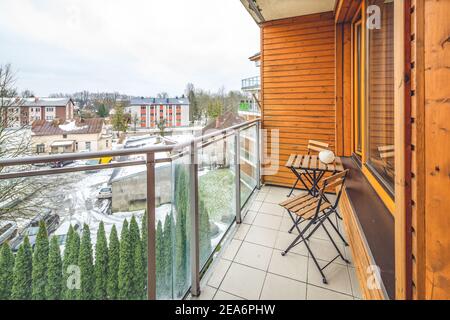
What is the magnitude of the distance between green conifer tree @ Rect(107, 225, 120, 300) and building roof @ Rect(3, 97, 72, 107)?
6858 millimetres

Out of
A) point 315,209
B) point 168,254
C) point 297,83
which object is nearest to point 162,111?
point 297,83

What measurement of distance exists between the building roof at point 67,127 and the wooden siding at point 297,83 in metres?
3.97

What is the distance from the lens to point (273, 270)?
2.06m

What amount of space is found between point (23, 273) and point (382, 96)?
2.88 meters

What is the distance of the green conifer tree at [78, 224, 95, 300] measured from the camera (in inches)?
51.6

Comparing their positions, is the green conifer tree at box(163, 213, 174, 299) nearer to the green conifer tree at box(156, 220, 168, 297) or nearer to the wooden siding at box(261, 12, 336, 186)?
the green conifer tree at box(156, 220, 168, 297)

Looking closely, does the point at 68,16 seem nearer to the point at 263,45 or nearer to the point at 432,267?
the point at 263,45

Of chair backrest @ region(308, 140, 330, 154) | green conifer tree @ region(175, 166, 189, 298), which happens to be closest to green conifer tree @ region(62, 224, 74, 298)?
green conifer tree @ region(175, 166, 189, 298)

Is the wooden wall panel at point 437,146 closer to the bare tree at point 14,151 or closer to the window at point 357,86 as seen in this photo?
the bare tree at point 14,151

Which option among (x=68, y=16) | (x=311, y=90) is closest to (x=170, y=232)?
(x=311, y=90)

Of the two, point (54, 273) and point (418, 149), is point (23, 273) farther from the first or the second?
point (418, 149)

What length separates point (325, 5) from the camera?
3551 millimetres

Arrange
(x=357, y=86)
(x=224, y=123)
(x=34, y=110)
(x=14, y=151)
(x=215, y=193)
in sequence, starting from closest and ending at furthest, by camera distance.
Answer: (x=215, y=193) → (x=357, y=86) → (x=224, y=123) → (x=14, y=151) → (x=34, y=110)

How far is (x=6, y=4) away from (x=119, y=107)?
8668mm
